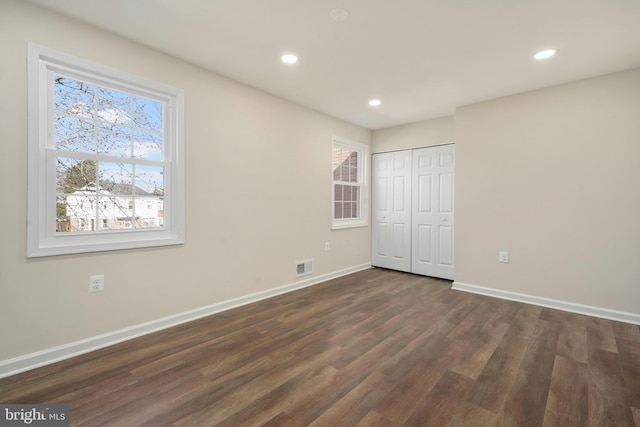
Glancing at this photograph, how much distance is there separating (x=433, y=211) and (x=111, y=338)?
431cm

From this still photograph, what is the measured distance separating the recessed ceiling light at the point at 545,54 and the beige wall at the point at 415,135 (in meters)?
1.69

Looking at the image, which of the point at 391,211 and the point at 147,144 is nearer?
the point at 147,144

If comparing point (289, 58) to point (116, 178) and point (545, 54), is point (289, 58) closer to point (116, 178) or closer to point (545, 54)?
point (116, 178)

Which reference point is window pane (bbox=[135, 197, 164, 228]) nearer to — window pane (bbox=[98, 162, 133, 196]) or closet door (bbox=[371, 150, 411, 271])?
window pane (bbox=[98, 162, 133, 196])

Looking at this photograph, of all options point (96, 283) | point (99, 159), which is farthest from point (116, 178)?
point (96, 283)

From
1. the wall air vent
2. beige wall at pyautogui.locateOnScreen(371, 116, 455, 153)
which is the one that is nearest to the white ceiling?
beige wall at pyautogui.locateOnScreen(371, 116, 455, 153)

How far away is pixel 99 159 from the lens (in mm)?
2322

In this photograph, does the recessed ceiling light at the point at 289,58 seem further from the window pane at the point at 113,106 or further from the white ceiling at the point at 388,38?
the window pane at the point at 113,106

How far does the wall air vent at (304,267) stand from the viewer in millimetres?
3945

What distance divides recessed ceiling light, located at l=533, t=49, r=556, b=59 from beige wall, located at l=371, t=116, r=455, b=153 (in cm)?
169

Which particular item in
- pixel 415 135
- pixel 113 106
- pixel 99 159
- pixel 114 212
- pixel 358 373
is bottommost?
pixel 358 373

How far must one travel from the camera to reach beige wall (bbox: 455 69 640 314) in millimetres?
2900

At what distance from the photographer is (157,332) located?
8.42ft

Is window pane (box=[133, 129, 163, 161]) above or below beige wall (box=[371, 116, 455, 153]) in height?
below
